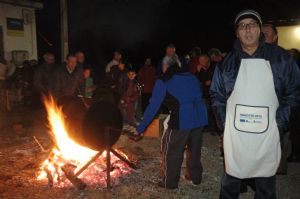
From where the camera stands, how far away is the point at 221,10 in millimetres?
25484

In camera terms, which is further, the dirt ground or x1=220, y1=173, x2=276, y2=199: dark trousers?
the dirt ground

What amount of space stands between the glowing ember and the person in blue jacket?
3.54 ft

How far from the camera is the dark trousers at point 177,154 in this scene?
5.06 metres

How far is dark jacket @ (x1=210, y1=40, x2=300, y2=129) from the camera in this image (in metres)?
3.24

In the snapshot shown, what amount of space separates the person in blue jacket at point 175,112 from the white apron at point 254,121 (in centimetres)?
165

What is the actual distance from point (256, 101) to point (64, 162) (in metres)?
3.99

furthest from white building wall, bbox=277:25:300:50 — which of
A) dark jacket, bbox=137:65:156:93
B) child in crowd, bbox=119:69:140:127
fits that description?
child in crowd, bbox=119:69:140:127

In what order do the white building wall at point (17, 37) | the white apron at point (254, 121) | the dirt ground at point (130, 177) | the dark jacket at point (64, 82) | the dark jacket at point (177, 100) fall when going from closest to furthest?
the white apron at point (254, 121), the dark jacket at point (177, 100), the dirt ground at point (130, 177), the dark jacket at point (64, 82), the white building wall at point (17, 37)

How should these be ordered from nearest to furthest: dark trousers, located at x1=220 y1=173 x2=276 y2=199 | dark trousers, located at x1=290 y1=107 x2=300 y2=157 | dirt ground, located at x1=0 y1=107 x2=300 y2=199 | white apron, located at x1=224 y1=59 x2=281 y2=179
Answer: white apron, located at x1=224 y1=59 x2=281 y2=179, dark trousers, located at x1=220 y1=173 x2=276 y2=199, dirt ground, located at x1=0 y1=107 x2=300 y2=199, dark trousers, located at x1=290 y1=107 x2=300 y2=157

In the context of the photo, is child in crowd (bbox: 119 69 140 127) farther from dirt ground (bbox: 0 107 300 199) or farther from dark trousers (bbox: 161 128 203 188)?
dark trousers (bbox: 161 128 203 188)

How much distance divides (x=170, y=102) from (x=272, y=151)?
6.68 ft

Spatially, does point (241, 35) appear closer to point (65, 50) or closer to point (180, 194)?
point (180, 194)

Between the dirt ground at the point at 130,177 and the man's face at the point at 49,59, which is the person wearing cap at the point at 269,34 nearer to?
the dirt ground at the point at 130,177

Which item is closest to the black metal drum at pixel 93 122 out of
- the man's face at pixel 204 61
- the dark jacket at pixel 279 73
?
the dark jacket at pixel 279 73
